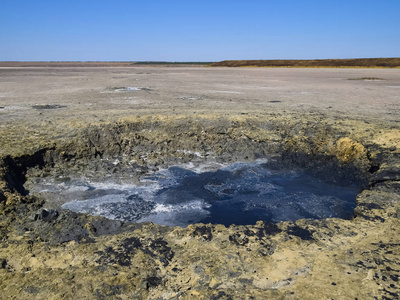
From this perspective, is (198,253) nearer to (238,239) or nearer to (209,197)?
Result: (238,239)

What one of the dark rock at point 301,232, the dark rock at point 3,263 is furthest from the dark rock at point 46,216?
the dark rock at point 301,232

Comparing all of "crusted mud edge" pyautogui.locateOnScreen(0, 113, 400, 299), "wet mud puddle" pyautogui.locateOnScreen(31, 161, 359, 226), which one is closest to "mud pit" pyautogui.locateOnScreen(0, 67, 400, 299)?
"crusted mud edge" pyautogui.locateOnScreen(0, 113, 400, 299)

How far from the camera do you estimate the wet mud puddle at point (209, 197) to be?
548cm

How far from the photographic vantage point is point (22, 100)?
496 inches

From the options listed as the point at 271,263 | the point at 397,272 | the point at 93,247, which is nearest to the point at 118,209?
the point at 93,247

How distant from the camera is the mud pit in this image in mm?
3141

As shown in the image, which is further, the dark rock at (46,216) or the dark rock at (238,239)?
the dark rock at (46,216)

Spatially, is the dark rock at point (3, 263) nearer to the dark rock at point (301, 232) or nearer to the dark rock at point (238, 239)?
the dark rock at point (238, 239)

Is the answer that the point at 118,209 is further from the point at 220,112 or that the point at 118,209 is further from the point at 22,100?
the point at 22,100

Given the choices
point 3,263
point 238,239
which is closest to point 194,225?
point 238,239

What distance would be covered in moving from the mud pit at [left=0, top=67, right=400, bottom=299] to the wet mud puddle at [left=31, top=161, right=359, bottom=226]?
1.11 feet

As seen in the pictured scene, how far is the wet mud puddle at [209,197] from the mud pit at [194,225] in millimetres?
339

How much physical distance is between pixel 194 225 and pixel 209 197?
197 centimetres

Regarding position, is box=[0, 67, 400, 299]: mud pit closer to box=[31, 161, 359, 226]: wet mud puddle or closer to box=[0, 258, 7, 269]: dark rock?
box=[0, 258, 7, 269]: dark rock
